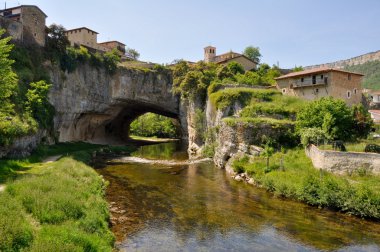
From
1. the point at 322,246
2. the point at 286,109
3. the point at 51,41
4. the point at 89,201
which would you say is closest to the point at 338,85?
the point at 286,109

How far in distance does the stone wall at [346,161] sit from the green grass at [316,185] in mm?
529

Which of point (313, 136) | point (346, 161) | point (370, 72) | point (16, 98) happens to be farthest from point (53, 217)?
point (370, 72)

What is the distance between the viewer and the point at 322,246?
1658cm

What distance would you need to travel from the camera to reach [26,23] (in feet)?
145

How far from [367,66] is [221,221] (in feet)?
373

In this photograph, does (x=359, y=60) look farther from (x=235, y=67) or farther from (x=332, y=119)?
(x=332, y=119)

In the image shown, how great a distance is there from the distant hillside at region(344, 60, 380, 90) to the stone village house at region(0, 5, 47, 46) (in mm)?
82645

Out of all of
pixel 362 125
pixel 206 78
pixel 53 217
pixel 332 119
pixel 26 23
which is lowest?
pixel 53 217

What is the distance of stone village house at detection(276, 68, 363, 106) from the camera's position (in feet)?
126

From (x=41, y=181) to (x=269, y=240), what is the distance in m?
12.5

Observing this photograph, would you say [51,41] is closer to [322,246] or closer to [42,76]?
[42,76]

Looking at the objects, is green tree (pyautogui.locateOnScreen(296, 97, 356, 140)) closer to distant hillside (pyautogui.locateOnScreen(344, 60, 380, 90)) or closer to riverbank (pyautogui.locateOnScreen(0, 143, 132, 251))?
riverbank (pyautogui.locateOnScreen(0, 143, 132, 251))

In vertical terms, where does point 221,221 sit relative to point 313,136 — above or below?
below

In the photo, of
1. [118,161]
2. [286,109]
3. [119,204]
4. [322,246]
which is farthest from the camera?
[118,161]
